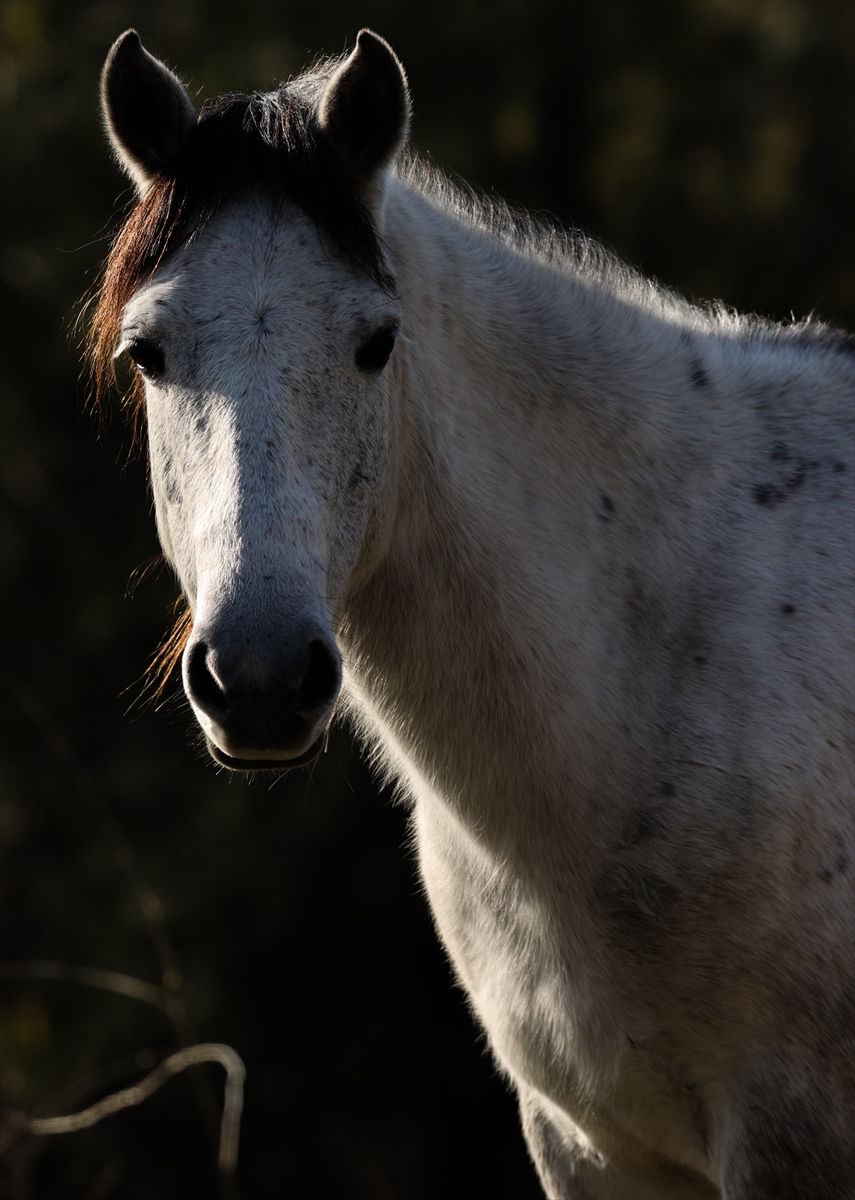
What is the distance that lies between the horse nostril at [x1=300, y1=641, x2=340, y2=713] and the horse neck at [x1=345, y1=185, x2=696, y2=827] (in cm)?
54

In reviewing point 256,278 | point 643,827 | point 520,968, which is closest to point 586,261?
point 256,278

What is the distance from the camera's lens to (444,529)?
2.48 m

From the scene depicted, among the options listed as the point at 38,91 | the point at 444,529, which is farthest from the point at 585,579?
the point at 38,91

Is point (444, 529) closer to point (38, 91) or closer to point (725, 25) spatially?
point (38, 91)

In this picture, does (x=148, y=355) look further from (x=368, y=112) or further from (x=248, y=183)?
Answer: (x=368, y=112)

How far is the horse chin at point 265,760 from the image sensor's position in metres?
2.04

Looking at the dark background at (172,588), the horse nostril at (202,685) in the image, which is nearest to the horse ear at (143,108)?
the horse nostril at (202,685)

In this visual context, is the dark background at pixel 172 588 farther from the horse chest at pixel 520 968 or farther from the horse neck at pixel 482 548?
the horse neck at pixel 482 548

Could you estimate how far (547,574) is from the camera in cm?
252

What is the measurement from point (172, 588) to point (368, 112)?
6.50 metres

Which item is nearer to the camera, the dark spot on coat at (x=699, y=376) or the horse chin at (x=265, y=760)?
the horse chin at (x=265, y=760)

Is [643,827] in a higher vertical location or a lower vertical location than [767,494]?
lower

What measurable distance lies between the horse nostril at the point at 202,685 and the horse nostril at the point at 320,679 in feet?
0.45

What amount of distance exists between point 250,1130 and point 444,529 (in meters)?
7.08
